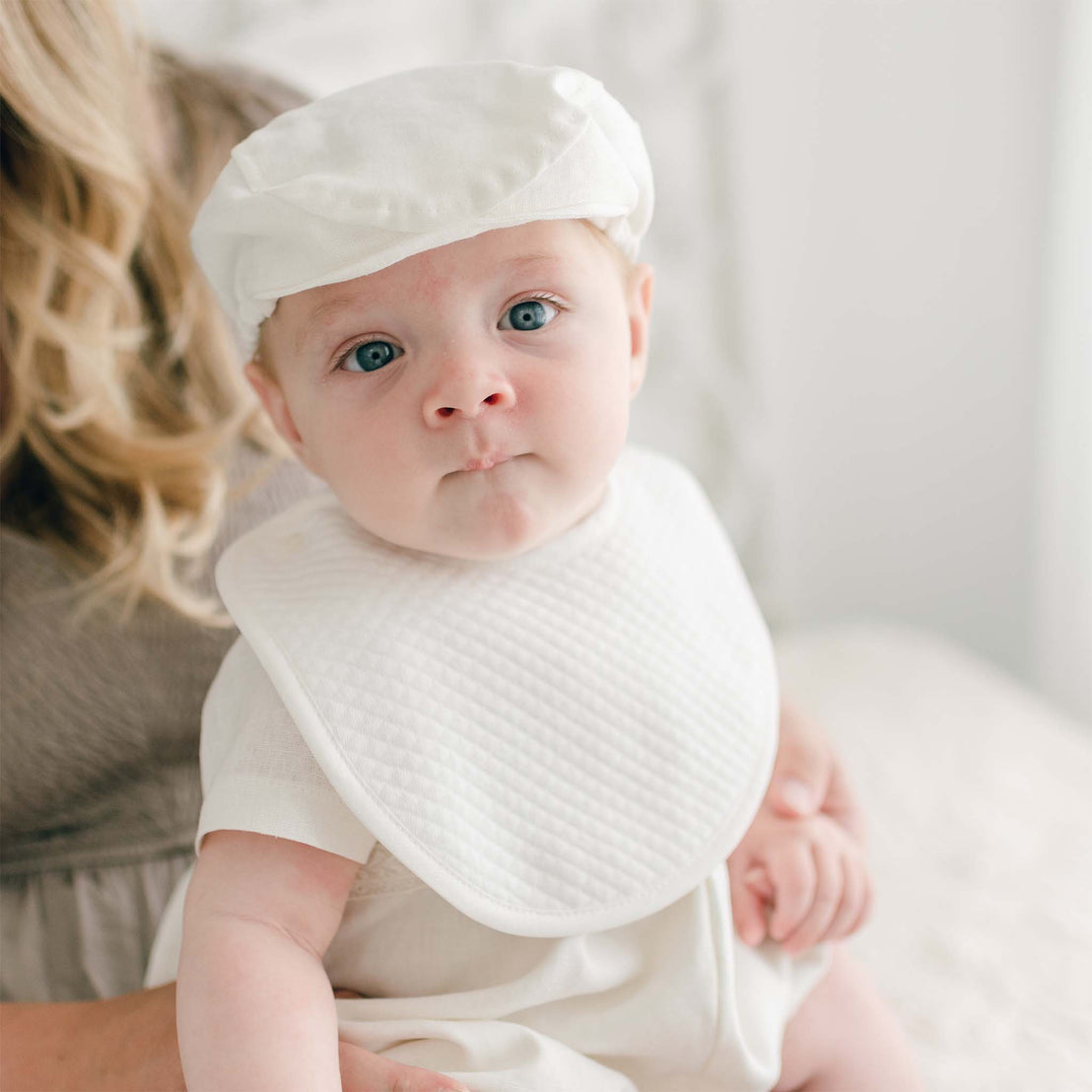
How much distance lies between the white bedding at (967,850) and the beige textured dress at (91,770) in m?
0.59

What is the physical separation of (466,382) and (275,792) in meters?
0.22

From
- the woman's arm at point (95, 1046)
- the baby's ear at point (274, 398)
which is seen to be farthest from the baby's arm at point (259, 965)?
the baby's ear at point (274, 398)

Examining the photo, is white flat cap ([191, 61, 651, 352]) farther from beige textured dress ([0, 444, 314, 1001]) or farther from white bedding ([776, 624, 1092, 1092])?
white bedding ([776, 624, 1092, 1092])

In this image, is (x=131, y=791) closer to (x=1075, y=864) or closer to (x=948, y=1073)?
(x=948, y=1073)

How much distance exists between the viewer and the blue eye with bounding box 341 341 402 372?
57 cm

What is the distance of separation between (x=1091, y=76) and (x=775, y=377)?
55cm

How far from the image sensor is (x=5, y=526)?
86 centimetres

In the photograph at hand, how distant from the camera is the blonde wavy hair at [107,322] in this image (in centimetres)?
83

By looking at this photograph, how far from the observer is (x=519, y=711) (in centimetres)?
62

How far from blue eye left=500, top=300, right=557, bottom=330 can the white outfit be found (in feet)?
0.45

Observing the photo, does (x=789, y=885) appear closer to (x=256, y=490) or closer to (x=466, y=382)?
(x=466, y=382)

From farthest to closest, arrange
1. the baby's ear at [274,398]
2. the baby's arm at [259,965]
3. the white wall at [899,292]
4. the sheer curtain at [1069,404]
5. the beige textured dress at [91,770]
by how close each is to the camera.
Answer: the white wall at [899,292], the sheer curtain at [1069,404], the beige textured dress at [91,770], the baby's ear at [274,398], the baby's arm at [259,965]

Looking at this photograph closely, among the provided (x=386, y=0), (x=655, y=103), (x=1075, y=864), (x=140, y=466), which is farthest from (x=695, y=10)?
(x=1075, y=864)

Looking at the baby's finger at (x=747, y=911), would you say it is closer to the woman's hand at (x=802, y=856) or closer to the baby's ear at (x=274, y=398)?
the woman's hand at (x=802, y=856)
